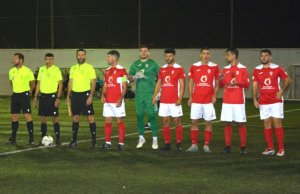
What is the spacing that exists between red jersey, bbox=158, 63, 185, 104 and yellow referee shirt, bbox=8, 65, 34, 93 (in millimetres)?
3413

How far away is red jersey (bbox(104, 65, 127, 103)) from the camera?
13547 millimetres

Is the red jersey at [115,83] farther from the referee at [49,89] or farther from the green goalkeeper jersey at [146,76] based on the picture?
the referee at [49,89]

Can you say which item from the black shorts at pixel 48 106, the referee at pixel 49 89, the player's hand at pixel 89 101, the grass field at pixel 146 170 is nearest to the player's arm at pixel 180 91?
the grass field at pixel 146 170

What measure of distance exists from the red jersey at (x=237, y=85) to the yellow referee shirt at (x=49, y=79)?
3.94 m

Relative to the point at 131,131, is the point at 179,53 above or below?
above

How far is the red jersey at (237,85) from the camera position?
12672 millimetres

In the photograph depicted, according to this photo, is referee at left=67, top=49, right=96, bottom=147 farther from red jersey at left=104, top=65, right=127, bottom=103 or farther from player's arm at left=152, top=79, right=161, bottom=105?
player's arm at left=152, top=79, right=161, bottom=105
